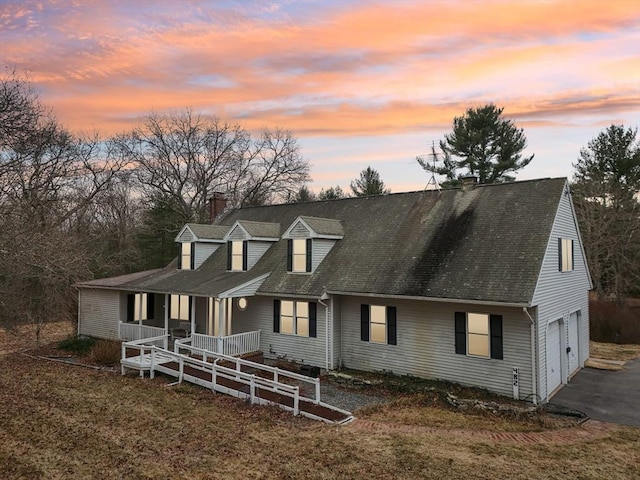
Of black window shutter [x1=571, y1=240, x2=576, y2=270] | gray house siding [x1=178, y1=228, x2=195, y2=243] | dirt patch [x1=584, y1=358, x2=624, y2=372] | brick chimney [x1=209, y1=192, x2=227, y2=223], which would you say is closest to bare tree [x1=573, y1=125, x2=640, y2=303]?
dirt patch [x1=584, y1=358, x2=624, y2=372]

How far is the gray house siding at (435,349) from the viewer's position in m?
13.3

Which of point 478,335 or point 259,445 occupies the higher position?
point 478,335

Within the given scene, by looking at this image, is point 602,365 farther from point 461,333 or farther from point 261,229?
point 261,229

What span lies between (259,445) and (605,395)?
11838 millimetres

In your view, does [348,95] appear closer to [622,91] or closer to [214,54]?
[214,54]

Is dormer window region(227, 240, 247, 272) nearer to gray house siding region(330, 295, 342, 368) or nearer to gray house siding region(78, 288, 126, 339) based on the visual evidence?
gray house siding region(330, 295, 342, 368)

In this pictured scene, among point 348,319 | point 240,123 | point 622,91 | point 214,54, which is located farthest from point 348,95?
point 240,123

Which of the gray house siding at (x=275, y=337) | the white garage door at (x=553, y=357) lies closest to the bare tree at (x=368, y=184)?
the gray house siding at (x=275, y=337)

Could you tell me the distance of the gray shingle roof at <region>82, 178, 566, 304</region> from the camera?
14.2m

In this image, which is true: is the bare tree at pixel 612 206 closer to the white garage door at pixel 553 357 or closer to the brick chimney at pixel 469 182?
the brick chimney at pixel 469 182

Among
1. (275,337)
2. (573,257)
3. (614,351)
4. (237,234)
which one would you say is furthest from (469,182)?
(614,351)

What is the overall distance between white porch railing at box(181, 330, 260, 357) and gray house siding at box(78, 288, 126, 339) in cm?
606

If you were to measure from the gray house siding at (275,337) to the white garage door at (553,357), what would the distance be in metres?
7.86

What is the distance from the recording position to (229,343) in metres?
17.7
